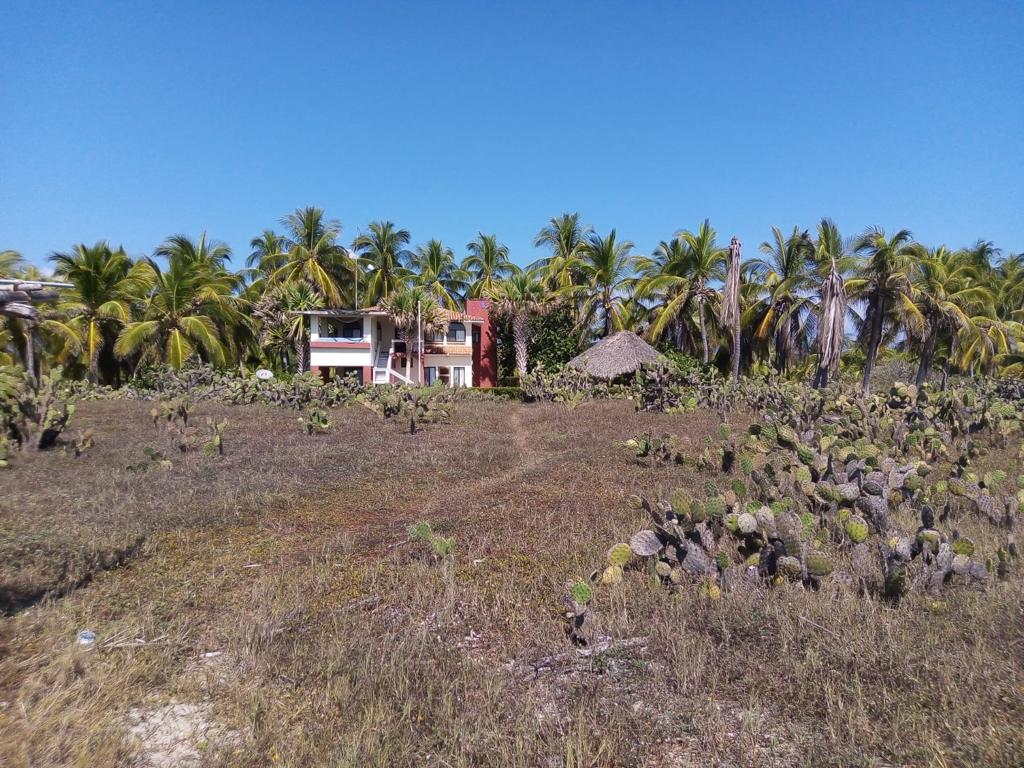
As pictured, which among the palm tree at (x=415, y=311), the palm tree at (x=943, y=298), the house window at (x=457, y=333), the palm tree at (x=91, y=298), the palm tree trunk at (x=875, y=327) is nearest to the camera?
the palm tree trunk at (x=875, y=327)

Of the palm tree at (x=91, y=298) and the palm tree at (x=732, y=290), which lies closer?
the palm tree at (x=732, y=290)

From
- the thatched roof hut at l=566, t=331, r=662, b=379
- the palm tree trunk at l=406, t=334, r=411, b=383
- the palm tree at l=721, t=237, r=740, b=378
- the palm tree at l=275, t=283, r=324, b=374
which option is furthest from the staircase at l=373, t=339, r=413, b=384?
the palm tree at l=721, t=237, r=740, b=378

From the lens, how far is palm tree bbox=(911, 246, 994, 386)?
25.5 meters

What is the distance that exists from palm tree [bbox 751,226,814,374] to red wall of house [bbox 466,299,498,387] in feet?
47.0

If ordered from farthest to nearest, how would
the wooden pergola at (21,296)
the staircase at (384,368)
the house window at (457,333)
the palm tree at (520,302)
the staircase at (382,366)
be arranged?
1. the house window at (457,333)
2. the staircase at (382,366)
3. the staircase at (384,368)
4. the palm tree at (520,302)
5. the wooden pergola at (21,296)

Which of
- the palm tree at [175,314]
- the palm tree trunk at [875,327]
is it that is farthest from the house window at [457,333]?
the palm tree trunk at [875,327]

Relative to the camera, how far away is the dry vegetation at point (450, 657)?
2793mm

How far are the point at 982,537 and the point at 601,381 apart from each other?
22675mm

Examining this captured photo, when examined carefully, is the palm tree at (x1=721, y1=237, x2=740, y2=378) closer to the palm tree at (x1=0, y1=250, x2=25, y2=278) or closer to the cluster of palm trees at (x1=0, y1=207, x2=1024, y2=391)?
the cluster of palm trees at (x1=0, y1=207, x2=1024, y2=391)

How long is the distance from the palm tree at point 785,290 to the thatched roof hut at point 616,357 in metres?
5.91

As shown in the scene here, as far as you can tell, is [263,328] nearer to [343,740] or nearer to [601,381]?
[601,381]

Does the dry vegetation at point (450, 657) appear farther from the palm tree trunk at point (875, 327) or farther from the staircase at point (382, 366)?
the staircase at point (382, 366)

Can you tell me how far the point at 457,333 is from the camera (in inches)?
1444

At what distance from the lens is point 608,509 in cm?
707
